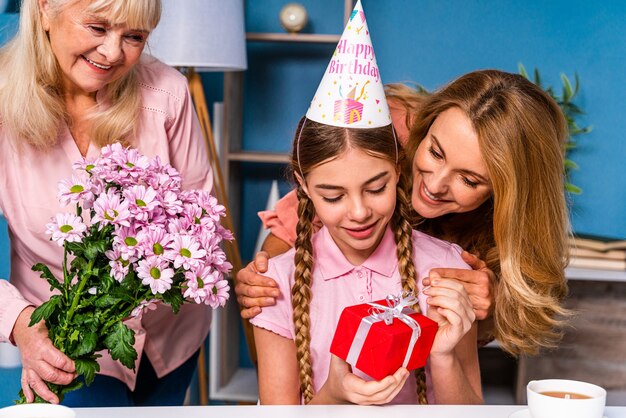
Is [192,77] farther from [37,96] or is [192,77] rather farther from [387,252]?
[387,252]

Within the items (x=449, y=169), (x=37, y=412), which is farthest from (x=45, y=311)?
(x=449, y=169)

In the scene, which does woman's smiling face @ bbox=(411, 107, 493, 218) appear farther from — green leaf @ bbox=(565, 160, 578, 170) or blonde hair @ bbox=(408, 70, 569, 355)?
green leaf @ bbox=(565, 160, 578, 170)

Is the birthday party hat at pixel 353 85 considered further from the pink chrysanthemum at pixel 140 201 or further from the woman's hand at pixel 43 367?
the woman's hand at pixel 43 367

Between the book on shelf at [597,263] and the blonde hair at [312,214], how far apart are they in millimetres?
1410

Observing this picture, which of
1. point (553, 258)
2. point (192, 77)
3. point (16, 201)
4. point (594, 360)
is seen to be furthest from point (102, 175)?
point (594, 360)

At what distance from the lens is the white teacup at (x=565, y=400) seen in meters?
0.99

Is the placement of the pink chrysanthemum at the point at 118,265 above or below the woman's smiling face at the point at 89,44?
below

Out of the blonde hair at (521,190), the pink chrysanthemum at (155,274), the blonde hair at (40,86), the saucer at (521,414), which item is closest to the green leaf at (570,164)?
the blonde hair at (521,190)

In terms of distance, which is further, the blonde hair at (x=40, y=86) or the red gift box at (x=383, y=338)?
the blonde hair at (x=40, y=86)

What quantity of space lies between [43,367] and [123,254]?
234 mm

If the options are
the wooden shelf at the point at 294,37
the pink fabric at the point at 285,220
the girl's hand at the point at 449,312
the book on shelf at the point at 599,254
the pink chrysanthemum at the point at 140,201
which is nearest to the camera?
the pink chrysanthemum at the point at 140,201

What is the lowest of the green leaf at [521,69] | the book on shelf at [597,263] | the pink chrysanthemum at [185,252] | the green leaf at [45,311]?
the book on shelf at [597,263]

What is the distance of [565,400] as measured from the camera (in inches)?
39.1

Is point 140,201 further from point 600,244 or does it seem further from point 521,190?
point 600,244
